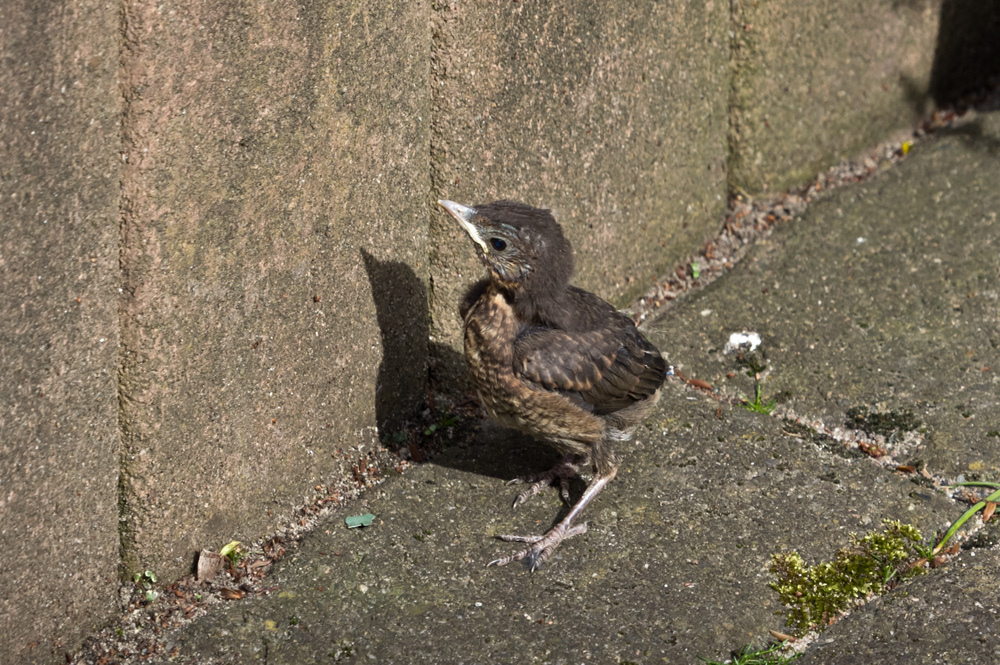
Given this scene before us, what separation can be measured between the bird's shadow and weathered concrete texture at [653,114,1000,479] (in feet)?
2.85

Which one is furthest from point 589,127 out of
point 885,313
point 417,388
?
point 885,313

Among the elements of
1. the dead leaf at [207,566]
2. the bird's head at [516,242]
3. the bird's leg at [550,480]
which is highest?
the bird's head at [516,242]

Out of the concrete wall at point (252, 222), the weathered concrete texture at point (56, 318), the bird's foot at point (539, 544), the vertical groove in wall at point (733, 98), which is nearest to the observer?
the weathered concrete texture at point (56, 318)

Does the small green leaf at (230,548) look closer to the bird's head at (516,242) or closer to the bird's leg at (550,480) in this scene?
the bird's leg at (550,480)

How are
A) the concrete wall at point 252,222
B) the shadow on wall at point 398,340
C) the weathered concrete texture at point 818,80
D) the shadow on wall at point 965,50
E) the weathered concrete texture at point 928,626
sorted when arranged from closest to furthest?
the concrete wall at point 252,222
the weathered concrete texture at point 928,626
the shadow on wall at point 398,340
the weathered concrete texture at point 818,80
the shadow on wall at point 965,50

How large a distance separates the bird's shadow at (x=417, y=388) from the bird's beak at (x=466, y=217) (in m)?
0.34

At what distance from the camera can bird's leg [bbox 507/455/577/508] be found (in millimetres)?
3770

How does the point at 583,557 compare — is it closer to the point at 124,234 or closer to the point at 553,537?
the point at 553,537

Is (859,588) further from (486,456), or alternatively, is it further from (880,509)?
(486,456)

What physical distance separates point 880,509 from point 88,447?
2.54 metres

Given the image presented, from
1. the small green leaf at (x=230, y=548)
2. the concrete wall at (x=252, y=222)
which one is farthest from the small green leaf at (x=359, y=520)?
the small green leaf at (x=230, y=548)

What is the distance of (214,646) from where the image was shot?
3.02 metres

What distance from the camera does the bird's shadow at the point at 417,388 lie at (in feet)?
12.5

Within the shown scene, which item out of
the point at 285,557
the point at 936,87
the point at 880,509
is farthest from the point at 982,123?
the point at 285,557
